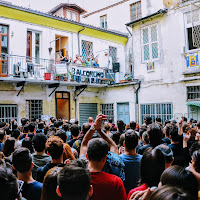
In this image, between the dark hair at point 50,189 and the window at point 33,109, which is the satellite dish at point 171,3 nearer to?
the window at point 33,109

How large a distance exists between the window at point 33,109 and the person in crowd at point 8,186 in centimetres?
1263

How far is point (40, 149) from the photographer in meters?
4.02

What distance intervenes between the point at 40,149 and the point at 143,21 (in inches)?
508

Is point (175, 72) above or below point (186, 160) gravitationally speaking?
above

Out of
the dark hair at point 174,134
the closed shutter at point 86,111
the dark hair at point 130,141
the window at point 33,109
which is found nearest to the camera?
the dark hair at point 130,141

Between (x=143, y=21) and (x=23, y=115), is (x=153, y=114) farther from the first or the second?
(x=23, y=115)

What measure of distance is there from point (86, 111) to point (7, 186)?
15109 millimetres

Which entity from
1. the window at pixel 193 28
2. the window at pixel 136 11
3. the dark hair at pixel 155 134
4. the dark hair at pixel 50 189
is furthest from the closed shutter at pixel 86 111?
the dark hair at pixel 50 189

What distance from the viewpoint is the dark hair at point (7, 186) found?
1.82 metres

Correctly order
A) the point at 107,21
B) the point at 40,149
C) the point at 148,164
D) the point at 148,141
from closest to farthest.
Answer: the point at 148,164 < the point at 40,149 < the point at 148,141 < the point at 107,21

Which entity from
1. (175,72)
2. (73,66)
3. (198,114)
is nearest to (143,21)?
(175,72)

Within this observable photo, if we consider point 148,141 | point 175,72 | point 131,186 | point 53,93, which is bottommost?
point 131,186

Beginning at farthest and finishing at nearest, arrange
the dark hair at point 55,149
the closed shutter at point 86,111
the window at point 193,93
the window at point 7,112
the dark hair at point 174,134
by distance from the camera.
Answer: the closed shutter at point 86,111
the window at point 7,112
the window at point 193,93
the dark hair at point 174,134
the dark hair at point 55,149

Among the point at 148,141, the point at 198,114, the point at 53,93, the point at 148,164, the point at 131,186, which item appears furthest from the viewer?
the point at 53,93
